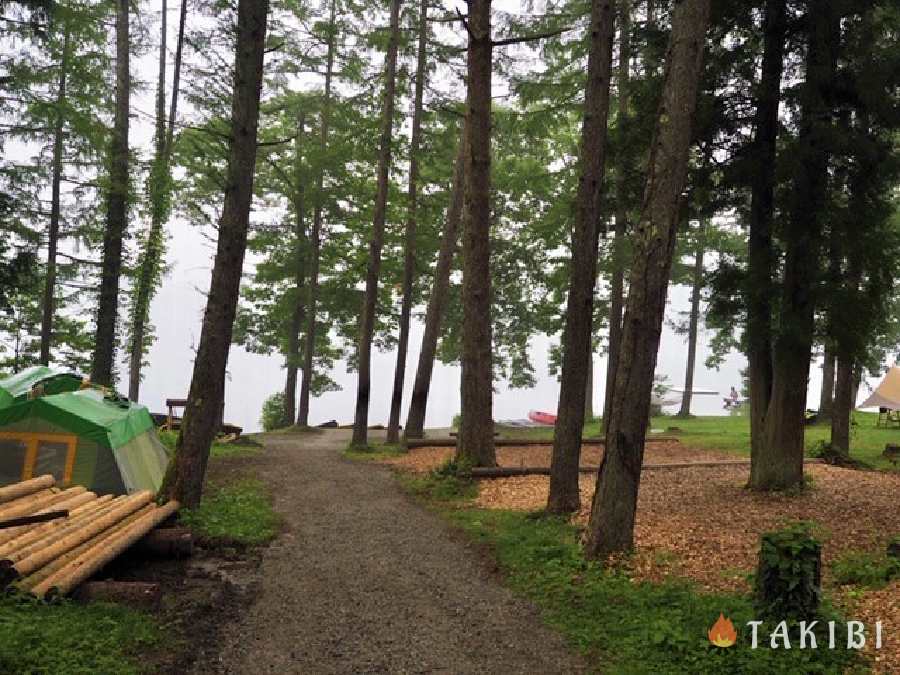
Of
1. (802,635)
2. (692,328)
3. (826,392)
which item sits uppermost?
(692,328)

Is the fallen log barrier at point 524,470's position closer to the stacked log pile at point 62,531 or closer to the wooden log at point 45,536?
the stacked log pile at point 62,531

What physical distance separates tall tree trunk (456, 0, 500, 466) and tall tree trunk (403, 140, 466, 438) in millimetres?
6355

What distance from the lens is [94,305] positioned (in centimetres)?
2112

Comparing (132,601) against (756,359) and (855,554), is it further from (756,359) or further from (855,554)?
(756,359)

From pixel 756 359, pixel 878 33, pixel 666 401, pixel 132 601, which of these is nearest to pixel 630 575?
pixel 132 601

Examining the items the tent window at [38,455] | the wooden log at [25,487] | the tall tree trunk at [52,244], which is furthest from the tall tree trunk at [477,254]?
the tall tree trunk at [52,244]

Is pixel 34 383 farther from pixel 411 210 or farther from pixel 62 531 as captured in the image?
pixel 411 210

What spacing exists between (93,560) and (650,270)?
603 centimetres

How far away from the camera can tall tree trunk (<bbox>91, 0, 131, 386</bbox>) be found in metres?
17.5

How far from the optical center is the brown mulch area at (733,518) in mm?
6172

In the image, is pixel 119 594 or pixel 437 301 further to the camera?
pixel 437 301

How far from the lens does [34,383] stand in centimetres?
1078

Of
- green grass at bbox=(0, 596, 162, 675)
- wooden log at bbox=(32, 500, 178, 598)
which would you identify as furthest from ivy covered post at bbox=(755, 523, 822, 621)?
wooden log at bbox=(32, 500, 178, 598)

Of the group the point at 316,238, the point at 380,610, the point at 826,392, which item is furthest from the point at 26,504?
the point at 826,392
